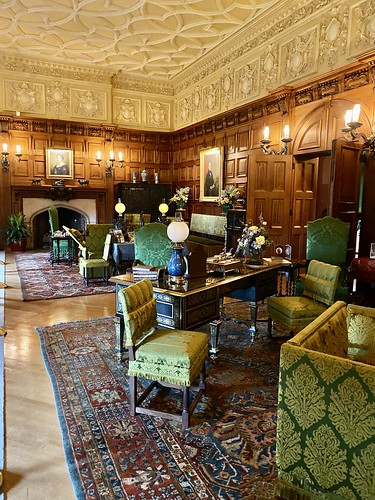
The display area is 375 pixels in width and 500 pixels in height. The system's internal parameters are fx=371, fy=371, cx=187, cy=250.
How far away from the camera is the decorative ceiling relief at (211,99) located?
959 cm

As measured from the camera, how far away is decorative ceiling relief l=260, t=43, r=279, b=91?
7365mm

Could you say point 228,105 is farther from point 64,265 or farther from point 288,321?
point 288,321

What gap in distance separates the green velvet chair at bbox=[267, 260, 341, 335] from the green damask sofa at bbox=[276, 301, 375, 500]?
170cm

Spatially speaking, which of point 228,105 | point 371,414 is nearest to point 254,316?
point 371,414

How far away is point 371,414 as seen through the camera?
156 centimetres

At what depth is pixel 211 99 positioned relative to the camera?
984cm

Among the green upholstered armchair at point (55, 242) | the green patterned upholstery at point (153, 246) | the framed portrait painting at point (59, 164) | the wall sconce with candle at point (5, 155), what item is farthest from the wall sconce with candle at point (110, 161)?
the green patterned upholstery at point (153, 246)

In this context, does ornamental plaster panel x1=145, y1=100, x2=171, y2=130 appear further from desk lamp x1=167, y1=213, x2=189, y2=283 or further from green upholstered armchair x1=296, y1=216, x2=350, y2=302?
desk lamp x1=167, y1=213, x2=189, y2=283

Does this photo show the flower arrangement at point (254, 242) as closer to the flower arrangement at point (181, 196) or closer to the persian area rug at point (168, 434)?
the persian area rug at point (168, 434)

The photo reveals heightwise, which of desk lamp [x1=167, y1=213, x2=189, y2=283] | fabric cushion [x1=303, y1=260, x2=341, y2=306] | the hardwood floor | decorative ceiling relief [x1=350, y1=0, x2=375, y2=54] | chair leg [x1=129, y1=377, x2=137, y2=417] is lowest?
the hardwood floor

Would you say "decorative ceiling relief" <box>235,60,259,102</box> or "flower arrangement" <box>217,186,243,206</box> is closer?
"flower arrangement" <box>217,186,243,206</box>

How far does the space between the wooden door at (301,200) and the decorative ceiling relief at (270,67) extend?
186 centimetres

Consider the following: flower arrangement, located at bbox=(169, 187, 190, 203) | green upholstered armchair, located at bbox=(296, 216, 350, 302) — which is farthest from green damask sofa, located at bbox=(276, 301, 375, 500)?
flower arrangement, located at bbox=(169, 187, 190, 203)

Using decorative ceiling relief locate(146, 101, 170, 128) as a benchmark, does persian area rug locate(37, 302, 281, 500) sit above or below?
below
